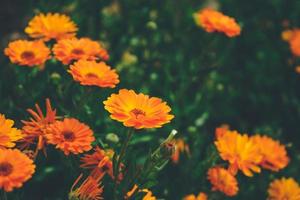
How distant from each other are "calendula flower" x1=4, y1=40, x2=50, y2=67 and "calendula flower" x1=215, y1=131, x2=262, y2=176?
0.78 meters

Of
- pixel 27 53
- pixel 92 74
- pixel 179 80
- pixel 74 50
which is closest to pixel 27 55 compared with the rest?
pixel 27 53

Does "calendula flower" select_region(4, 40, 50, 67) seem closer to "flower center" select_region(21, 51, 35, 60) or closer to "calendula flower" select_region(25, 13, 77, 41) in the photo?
"flower center" select_region(21, 51, 35, 60)

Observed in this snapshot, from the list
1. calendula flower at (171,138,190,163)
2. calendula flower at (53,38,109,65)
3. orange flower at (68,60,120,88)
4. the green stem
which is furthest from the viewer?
calendula flower at (171,138,190,163)

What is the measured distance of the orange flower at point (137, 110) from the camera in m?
1.75

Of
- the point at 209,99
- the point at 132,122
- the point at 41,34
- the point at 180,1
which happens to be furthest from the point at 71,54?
the point at 180,1

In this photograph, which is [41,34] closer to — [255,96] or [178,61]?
[178,61]

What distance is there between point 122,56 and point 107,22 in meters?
0.22

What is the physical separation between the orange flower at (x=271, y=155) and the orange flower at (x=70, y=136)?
2.82 feet

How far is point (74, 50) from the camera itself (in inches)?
85.0

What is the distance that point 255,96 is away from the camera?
11.0ft

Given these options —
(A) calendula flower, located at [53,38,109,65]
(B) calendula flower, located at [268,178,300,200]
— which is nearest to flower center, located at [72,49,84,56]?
(A) calendula flower, located at [53,38,109,65]

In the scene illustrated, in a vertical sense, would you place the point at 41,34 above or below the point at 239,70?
below

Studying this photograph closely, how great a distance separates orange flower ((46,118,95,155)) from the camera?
1.78 m

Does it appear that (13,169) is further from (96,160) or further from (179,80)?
(179,80)
